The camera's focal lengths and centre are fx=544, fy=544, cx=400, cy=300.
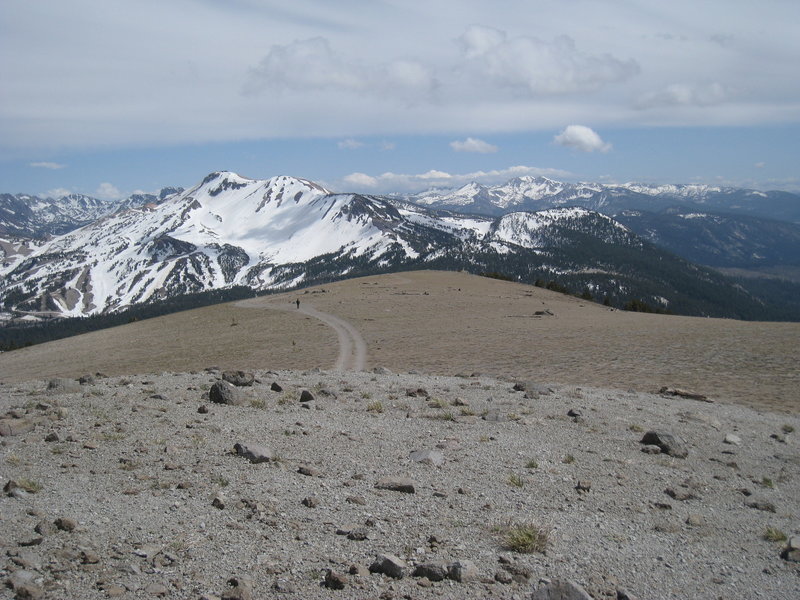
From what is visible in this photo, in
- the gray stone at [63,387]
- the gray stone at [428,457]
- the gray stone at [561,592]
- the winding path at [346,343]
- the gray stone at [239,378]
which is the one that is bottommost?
the winding path at [346,343]

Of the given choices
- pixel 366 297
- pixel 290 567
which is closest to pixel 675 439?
pixel 290 567

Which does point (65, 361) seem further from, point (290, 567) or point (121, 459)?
point (290, 567)

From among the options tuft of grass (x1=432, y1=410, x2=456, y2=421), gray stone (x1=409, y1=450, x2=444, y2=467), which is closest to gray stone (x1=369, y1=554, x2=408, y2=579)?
gray stone (x1=409, y1=450, x2=444, y2=467)

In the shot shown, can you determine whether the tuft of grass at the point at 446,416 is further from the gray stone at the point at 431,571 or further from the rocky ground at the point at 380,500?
the gray stone at the point at 431,571

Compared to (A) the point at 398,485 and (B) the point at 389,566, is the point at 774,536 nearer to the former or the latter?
(A) the point at 398,485

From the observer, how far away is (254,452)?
12336mm

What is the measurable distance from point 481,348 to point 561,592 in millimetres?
28884

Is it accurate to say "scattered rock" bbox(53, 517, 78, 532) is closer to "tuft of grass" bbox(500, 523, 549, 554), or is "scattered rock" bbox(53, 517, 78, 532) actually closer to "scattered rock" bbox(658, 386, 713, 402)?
"tuft of grass" bbox(500, 523, 549, 554)

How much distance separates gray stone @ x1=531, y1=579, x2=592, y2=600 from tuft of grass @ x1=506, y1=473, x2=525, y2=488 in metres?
3.94

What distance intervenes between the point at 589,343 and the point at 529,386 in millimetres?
16591

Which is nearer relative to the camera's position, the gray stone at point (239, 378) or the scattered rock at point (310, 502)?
the scattered rock at point (310, 502)

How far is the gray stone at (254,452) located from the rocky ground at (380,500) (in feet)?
Answer: 0.15

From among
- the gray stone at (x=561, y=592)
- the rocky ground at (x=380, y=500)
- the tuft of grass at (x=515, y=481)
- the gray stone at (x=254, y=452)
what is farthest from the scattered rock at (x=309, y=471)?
the gray stone at (x=561, y=592)

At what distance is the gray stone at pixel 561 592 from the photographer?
7.62 m
